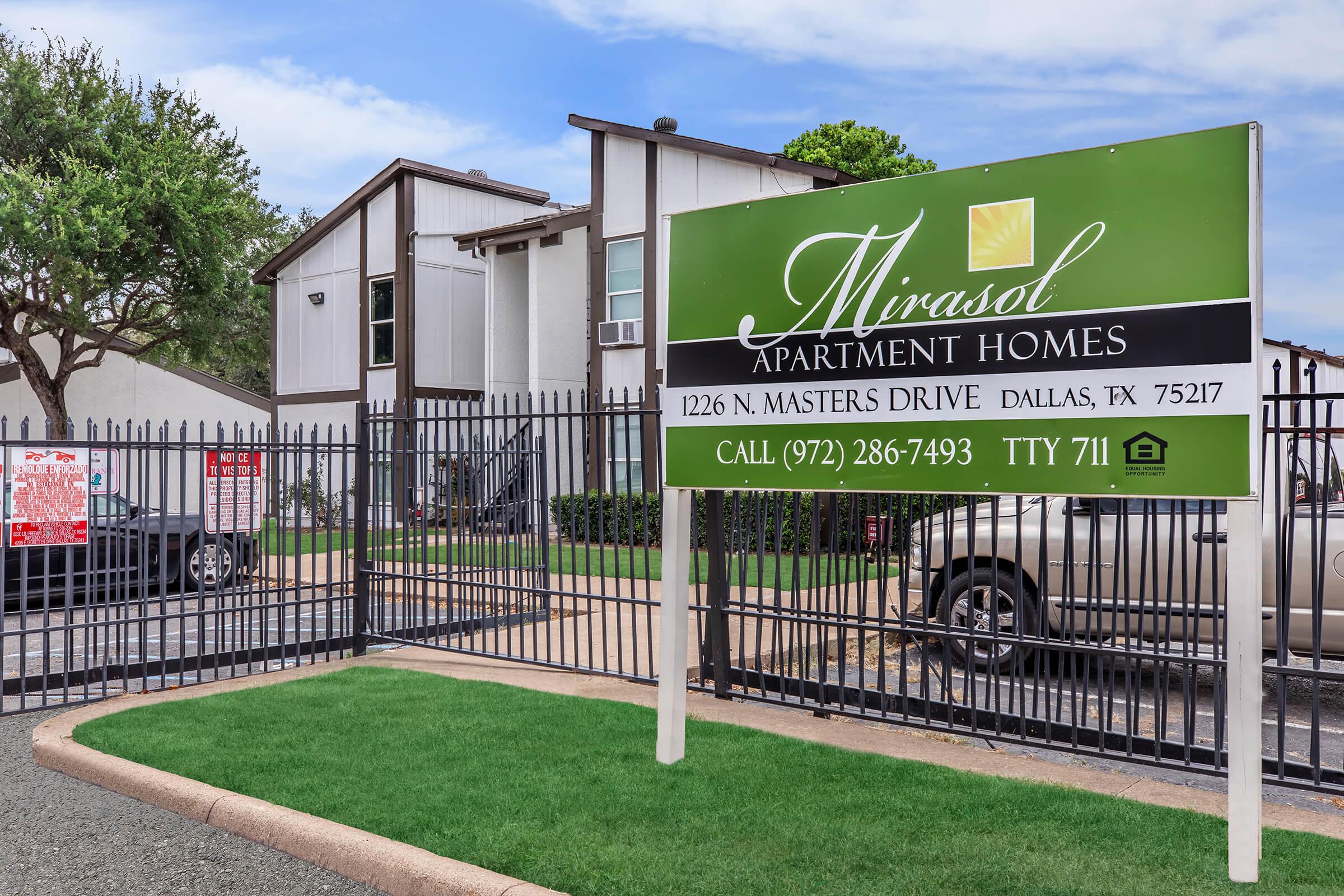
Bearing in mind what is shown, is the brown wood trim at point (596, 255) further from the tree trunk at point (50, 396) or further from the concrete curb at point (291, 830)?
the tree trunk at point (50, 396)

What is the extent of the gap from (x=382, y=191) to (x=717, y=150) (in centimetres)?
1037

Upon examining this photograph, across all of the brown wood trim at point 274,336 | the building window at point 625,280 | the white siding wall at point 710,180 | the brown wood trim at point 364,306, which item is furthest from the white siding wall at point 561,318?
the brown wood trim at point 274,336

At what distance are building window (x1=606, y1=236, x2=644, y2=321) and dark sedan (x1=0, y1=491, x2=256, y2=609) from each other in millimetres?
9299

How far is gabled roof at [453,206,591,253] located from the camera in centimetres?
2181

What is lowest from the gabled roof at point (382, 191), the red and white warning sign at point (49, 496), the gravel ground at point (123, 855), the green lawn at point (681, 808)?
the gravel ground at point (123, 855)

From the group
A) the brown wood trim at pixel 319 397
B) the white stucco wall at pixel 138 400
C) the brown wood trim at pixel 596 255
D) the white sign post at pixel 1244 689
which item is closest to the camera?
the white sign post at pixel 1244 689

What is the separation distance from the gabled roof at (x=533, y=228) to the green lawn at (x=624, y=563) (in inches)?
279

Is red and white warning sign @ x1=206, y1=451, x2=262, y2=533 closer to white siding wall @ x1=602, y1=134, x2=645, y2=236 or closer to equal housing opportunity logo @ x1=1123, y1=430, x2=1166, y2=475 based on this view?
equal housing opportunity logo @ x1=1123, y1=430, x2=1166, y2=475

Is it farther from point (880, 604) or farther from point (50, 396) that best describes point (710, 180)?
point (50, 396)

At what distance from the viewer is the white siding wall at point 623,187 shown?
20.2 m

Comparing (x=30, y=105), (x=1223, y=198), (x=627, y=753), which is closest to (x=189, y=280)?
(x=30, y=105)

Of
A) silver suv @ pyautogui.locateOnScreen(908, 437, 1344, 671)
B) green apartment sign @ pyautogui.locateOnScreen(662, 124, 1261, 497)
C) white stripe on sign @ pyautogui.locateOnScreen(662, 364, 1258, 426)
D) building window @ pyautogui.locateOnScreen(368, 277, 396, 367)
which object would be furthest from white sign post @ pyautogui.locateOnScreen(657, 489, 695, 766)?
building window @ pyautogui.locateOnScreen(368, 277, 396, 367)

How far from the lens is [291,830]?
4.73 metres

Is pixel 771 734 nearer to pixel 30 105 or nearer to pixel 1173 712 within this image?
pixel 1173 712
